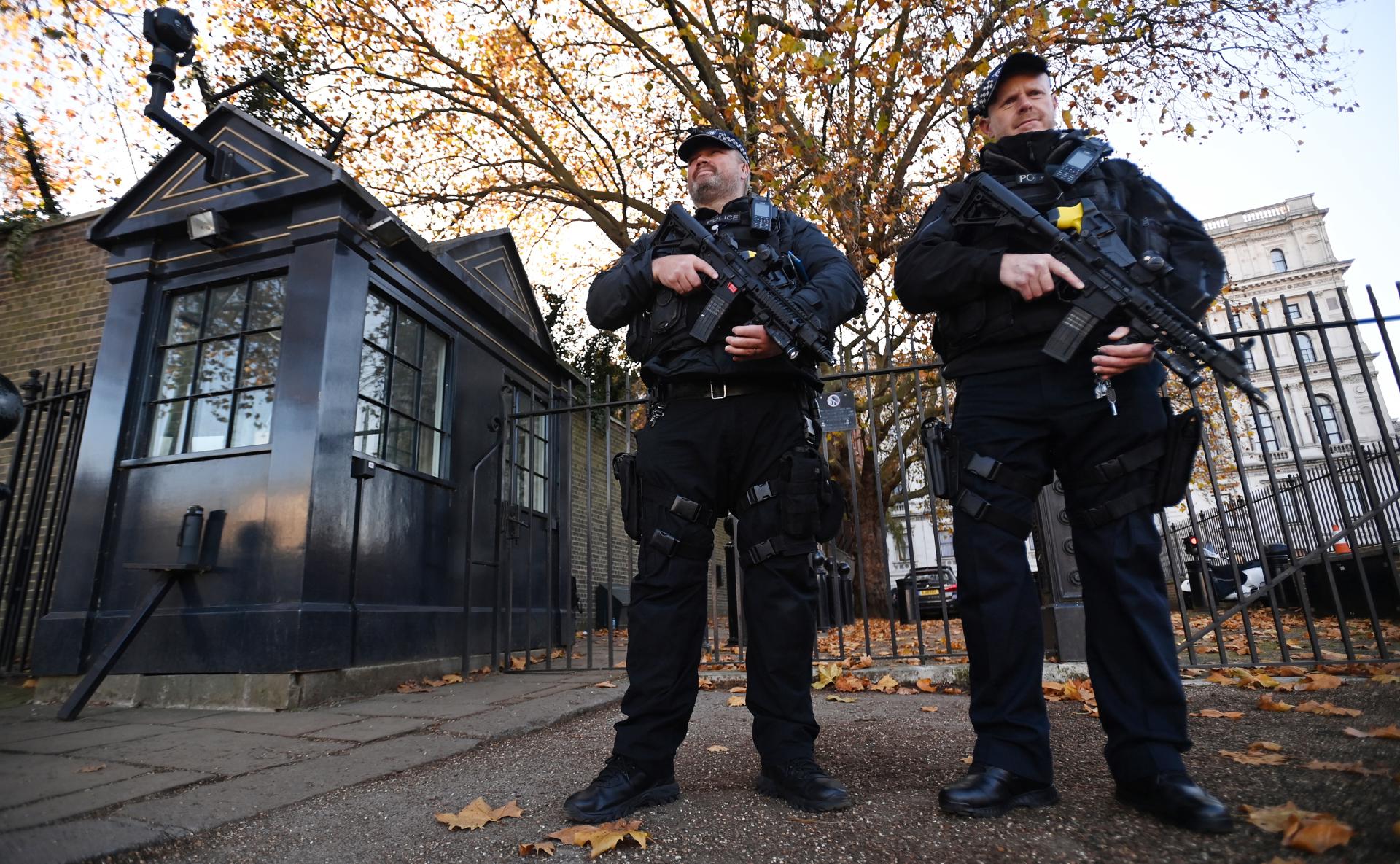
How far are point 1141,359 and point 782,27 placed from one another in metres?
8.80

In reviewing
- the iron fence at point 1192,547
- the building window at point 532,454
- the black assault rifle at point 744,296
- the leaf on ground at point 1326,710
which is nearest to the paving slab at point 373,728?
the iron fence at point 1192,547

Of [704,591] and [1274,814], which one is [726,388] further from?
[1274,814]

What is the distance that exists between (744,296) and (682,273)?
0.22 meters

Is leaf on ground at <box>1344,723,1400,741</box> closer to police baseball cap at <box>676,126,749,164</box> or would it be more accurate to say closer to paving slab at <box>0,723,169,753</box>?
police baseball cap at <box>676,126,749,164</box>

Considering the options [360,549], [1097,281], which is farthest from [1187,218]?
[360,549]

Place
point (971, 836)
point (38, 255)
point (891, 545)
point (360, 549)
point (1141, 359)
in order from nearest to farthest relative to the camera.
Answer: point (971, 836), point (1141, 359), point (360, 549), point (38, 255), point (891, 545)

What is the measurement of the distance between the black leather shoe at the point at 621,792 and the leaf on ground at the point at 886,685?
2.45 m

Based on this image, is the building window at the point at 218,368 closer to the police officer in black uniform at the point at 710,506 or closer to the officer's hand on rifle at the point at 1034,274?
the police officer in black uniform at the point at 710,506

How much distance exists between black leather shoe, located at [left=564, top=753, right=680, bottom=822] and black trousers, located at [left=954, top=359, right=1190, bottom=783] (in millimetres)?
883

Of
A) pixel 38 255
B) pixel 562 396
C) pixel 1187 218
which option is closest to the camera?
pixel 1187 218

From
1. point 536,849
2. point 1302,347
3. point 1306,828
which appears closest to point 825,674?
point 536,849

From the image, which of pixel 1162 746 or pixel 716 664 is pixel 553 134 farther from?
pixel 1162 746

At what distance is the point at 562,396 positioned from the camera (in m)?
6.30

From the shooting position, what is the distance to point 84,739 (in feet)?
10.7
